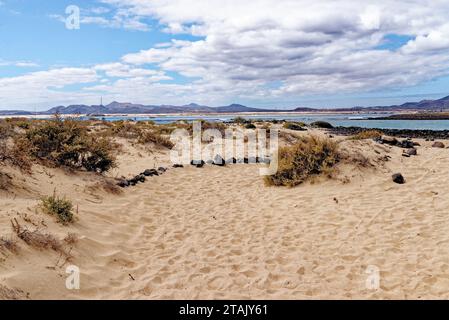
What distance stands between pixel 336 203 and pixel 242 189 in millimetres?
3478

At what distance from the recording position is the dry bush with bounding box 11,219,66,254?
5.77m

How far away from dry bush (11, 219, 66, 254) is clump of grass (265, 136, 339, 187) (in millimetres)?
7699

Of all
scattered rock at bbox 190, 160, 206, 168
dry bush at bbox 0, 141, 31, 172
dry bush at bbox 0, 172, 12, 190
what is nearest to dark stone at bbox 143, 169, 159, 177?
scattered rock at bbox 190, 160, 206, 168

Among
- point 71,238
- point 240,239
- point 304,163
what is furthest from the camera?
point 304,163

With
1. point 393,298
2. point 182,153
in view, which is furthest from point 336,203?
point 182,153

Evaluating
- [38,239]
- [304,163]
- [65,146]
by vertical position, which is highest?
[65,146]

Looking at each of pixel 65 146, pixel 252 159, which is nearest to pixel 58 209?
pixel 65 146

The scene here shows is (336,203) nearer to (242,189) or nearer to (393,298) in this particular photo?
(242,189)

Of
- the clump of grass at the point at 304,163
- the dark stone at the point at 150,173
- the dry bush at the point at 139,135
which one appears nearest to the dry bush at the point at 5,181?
the dark stone at the point at 150,173

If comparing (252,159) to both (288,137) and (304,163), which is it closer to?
(304,163)

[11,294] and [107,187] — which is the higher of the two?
[107,187]

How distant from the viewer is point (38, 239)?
19.3 feet

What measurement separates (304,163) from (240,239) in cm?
564

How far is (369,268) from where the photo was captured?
6.27 m
